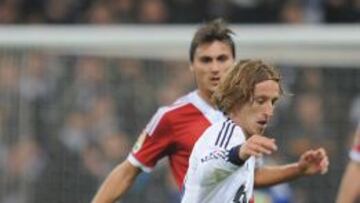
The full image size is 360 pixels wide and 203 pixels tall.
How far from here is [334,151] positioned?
28.3 feet

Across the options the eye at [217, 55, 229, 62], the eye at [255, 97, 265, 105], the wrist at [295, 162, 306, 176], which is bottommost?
the wrist at [295, 162, 306, 176]

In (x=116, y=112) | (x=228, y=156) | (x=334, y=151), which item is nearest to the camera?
(x=228, y=156)

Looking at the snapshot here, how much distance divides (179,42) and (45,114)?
1.19 metres

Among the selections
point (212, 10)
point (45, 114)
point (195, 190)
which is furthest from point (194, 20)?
point (195, 190)

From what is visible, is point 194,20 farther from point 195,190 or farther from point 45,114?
point 195,190

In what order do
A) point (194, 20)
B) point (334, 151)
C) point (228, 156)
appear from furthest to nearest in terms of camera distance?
point (194, 20) → point (334, 151) → point (228, 156)

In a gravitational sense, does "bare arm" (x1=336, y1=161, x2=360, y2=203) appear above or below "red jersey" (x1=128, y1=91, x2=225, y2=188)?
below

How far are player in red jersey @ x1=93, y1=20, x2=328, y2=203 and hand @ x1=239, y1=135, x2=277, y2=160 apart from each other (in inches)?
59.8

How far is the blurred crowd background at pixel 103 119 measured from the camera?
8.71 metres

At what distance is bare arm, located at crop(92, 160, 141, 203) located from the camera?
6.82 meters

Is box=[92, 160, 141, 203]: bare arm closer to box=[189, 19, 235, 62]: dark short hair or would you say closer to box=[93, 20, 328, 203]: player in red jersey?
box=[93, 20, 328, 203]: player in red jersey

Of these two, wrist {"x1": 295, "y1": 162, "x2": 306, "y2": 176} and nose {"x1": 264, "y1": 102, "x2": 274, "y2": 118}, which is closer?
nose {"x1": 264, "y1": 102, "x2": 274, "y2": 118}

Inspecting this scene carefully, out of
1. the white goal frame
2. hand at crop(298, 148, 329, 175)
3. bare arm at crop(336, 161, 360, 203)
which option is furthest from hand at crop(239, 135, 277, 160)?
the white goal frame

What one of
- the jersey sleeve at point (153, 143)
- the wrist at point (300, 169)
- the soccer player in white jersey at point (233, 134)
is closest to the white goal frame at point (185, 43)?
the jersey sleeve at point (153, 143)
